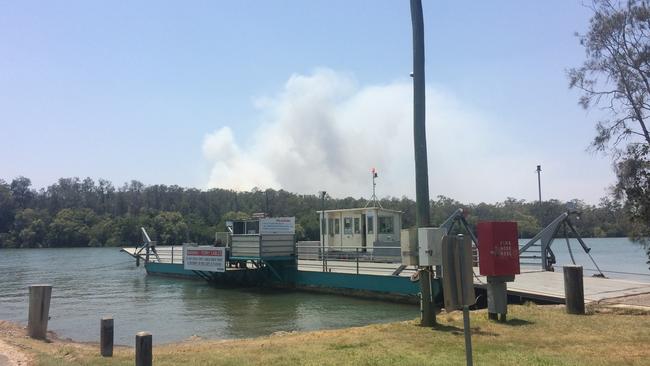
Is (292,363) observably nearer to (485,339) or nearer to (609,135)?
(485,339)

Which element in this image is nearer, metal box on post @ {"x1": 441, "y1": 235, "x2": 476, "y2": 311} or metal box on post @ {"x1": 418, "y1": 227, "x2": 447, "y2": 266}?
metal box on post @ {"x1": 441, "y1": 235, "x2": 476, "y2": 311}

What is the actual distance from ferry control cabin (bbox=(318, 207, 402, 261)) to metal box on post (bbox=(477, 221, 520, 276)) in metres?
15.9

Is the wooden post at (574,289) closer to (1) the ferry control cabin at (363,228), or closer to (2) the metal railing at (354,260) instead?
(2) the metal railing at (354,260)

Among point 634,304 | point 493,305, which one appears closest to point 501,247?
point 493,305

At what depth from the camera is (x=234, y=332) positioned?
1551cm

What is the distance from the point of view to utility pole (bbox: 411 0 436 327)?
1078cm

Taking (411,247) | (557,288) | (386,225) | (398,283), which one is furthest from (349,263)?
(411,247)

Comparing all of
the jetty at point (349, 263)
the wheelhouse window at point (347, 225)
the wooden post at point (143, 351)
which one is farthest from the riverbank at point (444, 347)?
the wheelhouse window at point (347, 225)

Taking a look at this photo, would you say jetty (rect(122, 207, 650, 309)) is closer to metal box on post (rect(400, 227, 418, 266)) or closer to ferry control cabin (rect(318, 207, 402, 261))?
ferry control cabin (rect(318, 207, 402, 261))

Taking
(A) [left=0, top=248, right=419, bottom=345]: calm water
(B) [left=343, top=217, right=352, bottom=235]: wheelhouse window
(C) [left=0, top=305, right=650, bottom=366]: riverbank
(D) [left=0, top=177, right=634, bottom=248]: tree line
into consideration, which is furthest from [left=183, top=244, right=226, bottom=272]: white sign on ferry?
(D) [left=0, top=177, right=634, bottom=248]: tree line

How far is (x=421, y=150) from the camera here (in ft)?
35.9

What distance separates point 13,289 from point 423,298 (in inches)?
1131

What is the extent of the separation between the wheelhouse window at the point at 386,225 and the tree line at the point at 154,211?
46.9 meters

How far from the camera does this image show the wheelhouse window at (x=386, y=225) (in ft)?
95.0
